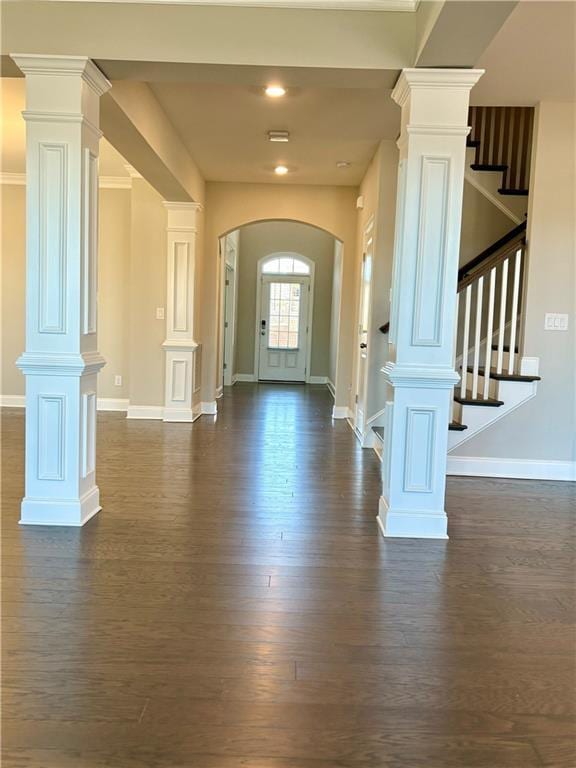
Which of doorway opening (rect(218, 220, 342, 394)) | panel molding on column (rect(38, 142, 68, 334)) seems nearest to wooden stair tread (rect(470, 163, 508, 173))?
panel molding on column (rect(38, 142, 68, 334))

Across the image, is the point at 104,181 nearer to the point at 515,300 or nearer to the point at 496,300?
the point at 496,300

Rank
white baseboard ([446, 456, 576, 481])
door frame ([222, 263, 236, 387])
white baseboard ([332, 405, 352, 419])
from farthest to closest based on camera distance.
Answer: door frame ([222, 263, 236, 387]) < white baseboard ([332, 405, 352, 419]) < white baseboard ([446, 456, 576, 481])

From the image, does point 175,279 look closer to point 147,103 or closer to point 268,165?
point 268,165

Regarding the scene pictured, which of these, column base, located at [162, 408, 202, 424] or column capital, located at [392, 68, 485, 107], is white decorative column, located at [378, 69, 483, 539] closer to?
column capital, located at [392, 68, 485, 107]

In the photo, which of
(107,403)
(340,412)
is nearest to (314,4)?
(340,412)

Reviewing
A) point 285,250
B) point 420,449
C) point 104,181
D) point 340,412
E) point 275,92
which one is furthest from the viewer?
point 285,250

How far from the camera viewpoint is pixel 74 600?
2143 millimetres

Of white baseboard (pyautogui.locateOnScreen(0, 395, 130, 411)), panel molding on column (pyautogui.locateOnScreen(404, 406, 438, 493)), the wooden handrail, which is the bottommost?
white baseboard (pyautogui.locateOnScreen(0, 395, 130, 411))

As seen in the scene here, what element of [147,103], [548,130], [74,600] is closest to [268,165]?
[147,103]

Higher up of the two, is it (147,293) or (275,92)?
(275,92)

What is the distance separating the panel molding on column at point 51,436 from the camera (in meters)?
2.85

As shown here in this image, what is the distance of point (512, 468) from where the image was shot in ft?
13.5

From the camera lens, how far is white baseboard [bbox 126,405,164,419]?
6145 mm

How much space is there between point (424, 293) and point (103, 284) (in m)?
4.74
